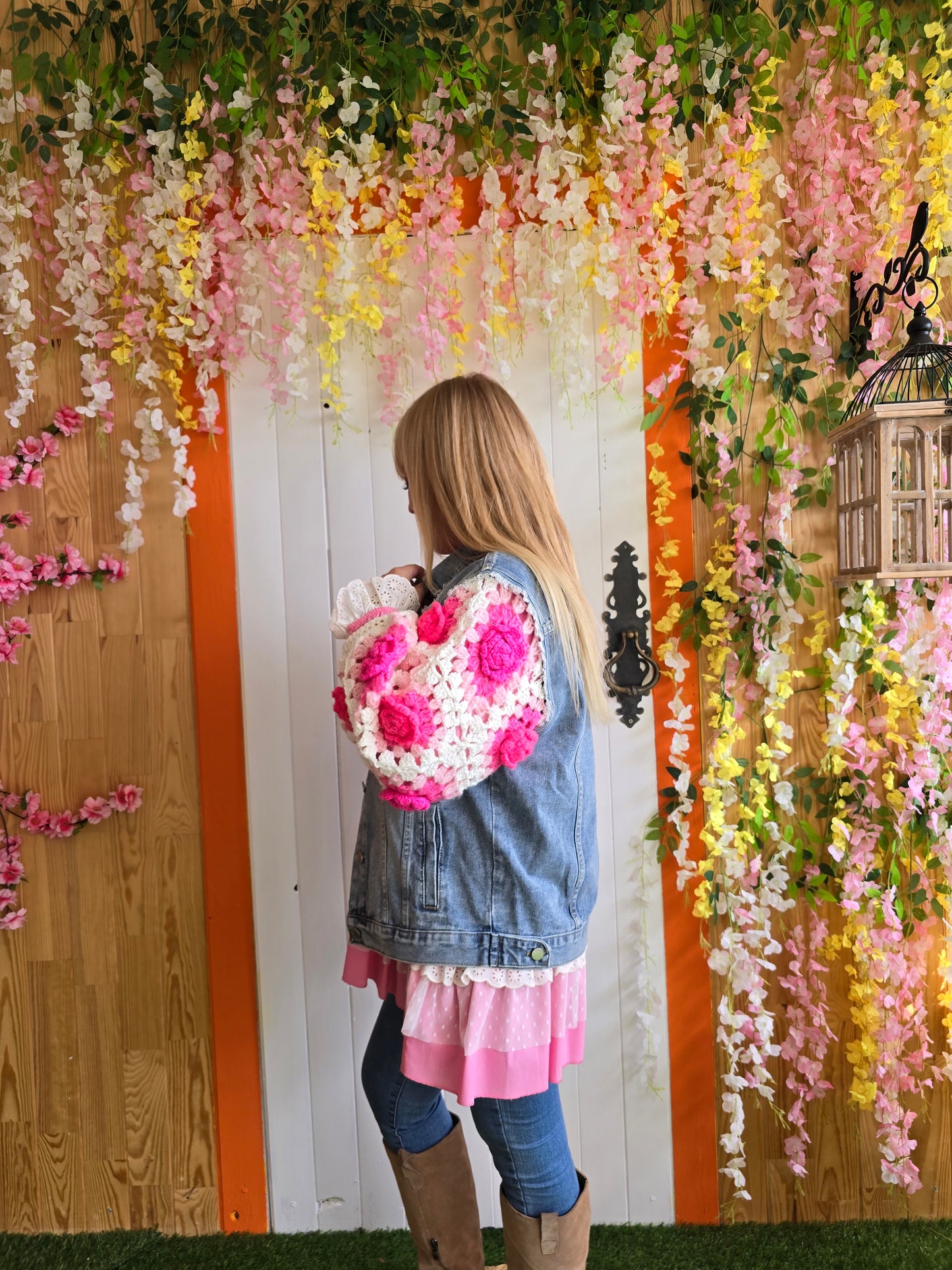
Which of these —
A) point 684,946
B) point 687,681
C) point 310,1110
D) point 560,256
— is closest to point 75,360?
point 560,256

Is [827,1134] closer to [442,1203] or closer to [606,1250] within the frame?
[606,1250]

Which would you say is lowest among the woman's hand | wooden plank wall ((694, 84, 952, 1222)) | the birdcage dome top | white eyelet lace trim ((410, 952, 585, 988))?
wooden plank wall ((694, 84, 952, 1222))

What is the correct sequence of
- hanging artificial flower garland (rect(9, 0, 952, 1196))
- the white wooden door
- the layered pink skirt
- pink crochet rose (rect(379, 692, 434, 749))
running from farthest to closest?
1. the white wooden door
2. hanging artificial flower garland (rect(9, 0, 952, 1196))
3. the layered pink skirt
4. pink crochet rose (rect(379, 692, 434, 749))

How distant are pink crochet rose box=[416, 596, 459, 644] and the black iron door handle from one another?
748 millimetres

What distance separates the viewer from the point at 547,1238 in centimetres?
139

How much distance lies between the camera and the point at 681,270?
1.84 m

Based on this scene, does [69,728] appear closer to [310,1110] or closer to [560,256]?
[310,1110]

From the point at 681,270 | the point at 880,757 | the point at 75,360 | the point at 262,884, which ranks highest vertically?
the point at 681,270

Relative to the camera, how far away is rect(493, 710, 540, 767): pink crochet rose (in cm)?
122

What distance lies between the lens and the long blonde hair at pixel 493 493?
1.29 m

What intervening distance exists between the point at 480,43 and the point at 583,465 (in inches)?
35.4

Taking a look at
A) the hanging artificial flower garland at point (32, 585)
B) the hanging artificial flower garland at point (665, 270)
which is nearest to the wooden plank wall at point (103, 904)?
the hanging artificial flower garland at point (32, 585)

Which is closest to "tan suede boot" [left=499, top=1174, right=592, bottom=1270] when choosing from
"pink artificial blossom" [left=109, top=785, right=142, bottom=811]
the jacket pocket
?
the jacket pocket

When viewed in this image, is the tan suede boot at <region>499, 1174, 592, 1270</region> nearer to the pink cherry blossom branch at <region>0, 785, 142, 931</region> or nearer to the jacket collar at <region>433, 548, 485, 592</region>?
the jacket collar at <region>433, 548, 485, 592</region>
